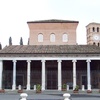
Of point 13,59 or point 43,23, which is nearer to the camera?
point 13,59

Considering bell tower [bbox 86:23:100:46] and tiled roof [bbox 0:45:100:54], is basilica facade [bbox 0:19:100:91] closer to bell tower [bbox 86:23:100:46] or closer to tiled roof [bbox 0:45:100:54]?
tiled roof [bbox 0:45:100:54]

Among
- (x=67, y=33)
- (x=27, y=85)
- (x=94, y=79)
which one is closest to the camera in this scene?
(x=27, y=85)

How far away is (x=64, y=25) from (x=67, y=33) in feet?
5.04

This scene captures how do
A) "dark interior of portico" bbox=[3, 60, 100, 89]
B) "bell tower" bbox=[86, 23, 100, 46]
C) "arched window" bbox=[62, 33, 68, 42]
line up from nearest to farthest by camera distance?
"dark interior of portico" bbox=[3, 60, 100, 89], "arched window" bbox=[62, 33, 68, 42], "bell tower" bbox=[86, 23, 100, 46]

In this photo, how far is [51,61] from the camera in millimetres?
46438

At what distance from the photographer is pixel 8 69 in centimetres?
4659

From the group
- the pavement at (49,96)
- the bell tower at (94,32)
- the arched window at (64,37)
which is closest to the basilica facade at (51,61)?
the arched window at (64,37)

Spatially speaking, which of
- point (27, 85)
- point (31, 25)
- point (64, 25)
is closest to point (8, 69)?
point (27, 85)

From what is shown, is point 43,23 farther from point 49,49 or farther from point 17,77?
point 17,77

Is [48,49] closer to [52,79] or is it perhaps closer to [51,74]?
[51,74]

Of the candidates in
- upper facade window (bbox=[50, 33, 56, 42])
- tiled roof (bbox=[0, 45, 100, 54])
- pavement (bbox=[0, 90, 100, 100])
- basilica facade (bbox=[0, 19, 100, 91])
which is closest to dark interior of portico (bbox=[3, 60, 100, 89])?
basilica facade (bbox=[0, 19, 100, 91])

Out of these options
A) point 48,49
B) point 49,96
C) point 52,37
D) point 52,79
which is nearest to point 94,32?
point 52,37

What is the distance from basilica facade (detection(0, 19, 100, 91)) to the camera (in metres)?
42.9

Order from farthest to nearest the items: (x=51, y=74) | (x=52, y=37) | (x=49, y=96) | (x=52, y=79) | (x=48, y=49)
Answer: (x=52, y=37) < (x=51, y=74) < (x=52, y=79) < (x=48, y=49) < (x=49, y=96)
